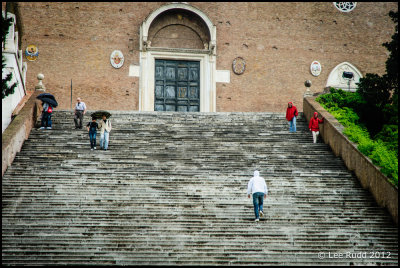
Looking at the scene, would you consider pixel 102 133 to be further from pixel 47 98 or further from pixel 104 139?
pixel 47 98

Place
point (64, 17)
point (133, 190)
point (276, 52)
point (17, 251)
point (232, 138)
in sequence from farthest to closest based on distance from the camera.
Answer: point (276, 52)
point (64, 17)
point (232, 138)
point (133, 190)
point (17, 251)

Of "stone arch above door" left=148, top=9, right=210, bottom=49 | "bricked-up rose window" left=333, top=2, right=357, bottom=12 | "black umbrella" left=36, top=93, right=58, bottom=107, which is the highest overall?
"bricked-up rose window" left=333, top=2, right=357, bottom=12

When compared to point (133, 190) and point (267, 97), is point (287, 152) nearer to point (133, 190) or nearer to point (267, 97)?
point (133, 190)

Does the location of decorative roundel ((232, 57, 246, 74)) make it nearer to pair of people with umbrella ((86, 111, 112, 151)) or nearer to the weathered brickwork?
the weathered brickwork

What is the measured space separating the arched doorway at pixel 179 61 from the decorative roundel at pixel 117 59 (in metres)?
0.78

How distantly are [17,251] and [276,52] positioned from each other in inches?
653

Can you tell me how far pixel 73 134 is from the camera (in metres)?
17.3

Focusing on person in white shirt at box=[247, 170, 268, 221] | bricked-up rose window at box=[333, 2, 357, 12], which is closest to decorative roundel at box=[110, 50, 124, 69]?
bricked-up rose window at box=[333, 2, 357, 12]

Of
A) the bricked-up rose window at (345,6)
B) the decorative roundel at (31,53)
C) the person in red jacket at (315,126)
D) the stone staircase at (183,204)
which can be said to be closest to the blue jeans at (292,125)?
the stone staircase at (183,204)

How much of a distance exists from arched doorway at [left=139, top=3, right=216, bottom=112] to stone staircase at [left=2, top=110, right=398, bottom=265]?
649cm

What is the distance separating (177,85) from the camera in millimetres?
24594

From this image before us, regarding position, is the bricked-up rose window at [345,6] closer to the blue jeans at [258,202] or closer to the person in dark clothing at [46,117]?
the person in dark clothing at [46,117]

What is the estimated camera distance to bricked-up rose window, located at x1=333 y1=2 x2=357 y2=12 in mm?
25817

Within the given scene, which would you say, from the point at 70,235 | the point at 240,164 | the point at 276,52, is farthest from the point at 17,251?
the point at 276,52
